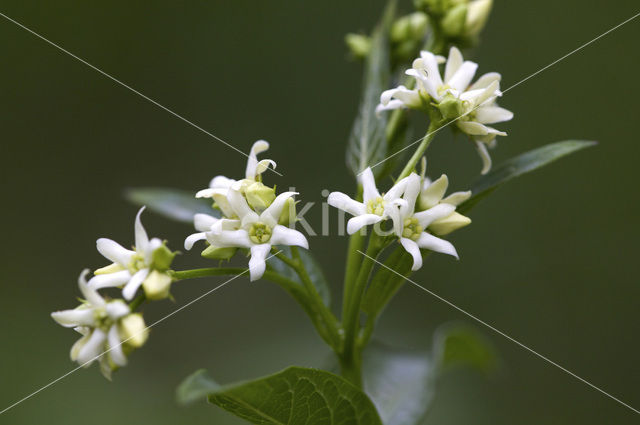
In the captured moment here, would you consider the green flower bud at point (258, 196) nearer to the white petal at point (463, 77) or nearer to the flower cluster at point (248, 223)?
the flower cluster at point (248, 223)

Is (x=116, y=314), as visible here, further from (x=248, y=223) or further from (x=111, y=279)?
(x=248, y=223)

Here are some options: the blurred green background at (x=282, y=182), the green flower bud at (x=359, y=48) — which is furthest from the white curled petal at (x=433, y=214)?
the blurred green background at (x=282, y=182)

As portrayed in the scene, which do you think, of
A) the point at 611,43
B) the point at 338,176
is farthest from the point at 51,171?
the point at 611,43

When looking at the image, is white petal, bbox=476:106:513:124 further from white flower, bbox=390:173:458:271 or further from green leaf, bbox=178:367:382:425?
green leaf, bbox=178:367:382:425

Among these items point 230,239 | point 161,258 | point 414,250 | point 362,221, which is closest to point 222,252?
point 230,239

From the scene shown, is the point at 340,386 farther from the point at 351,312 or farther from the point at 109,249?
the point at 109,249

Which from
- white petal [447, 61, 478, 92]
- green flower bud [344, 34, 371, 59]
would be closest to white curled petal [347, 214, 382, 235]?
white petal [447, 61, 478, 92]
